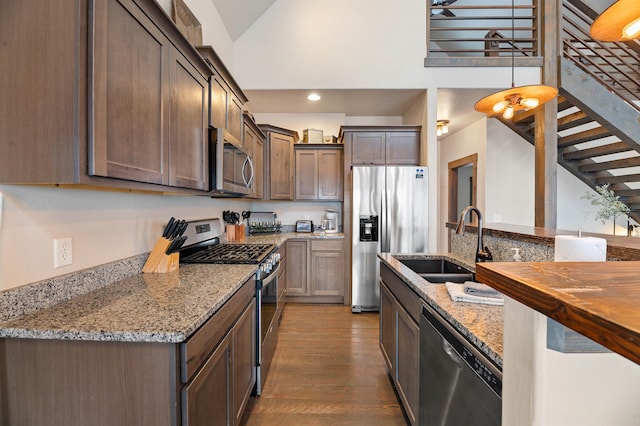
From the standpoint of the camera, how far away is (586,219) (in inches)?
177

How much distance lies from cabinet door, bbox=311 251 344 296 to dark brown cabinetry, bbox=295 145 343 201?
0.85 metres

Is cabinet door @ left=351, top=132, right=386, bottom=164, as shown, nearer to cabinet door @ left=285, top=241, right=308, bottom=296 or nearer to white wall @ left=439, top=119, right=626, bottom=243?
cabinet door @ left=285, top=241, right=308, bottom=296

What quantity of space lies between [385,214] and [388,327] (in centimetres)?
172

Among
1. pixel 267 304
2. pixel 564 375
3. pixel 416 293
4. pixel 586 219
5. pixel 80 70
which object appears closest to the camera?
pixel 564 375

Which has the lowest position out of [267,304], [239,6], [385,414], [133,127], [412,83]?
[385,414]

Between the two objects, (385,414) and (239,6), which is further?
(239,6)

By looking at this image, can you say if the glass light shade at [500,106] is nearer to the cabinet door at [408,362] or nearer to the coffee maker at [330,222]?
the cabinet door at [408,362]

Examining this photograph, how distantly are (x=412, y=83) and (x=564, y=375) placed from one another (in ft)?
12.1

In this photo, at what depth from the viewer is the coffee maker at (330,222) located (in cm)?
430

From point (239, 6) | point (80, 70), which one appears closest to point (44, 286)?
point (80, 70)

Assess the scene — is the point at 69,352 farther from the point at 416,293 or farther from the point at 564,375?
the point at 416,293

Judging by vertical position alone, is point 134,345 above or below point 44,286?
below

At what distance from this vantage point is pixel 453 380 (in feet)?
3.48

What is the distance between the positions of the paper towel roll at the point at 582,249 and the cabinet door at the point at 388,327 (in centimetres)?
117
